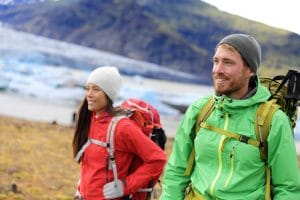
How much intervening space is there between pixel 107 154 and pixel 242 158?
1135 mm

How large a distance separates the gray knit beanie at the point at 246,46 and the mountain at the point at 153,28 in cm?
5961

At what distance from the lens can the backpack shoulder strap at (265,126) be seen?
96.7 inches

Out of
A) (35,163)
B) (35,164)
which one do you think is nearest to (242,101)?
(35,164)

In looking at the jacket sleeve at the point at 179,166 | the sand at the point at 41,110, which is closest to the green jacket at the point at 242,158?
the jacket sleeve at the point at 179,166

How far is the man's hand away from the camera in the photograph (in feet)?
11.2

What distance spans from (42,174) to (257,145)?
8.55 meters

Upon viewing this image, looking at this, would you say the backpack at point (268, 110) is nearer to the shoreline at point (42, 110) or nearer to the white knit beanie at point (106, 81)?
the white knit beanie at point (106, 81)

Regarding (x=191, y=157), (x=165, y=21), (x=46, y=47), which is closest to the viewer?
(x=191, y=157)

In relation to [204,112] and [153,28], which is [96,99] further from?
[153,28]

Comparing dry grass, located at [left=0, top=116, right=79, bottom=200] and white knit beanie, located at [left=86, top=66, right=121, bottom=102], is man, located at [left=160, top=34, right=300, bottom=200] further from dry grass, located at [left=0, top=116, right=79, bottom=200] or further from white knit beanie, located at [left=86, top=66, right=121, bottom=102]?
dry grass, located at [left=0, top=116, right=79, bottom=200]

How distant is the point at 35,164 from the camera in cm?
1130

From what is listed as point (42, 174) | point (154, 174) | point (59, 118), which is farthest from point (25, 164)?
point (59, 118)

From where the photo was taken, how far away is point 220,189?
99.3 inches

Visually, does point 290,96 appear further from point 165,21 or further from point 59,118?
point 165,21
